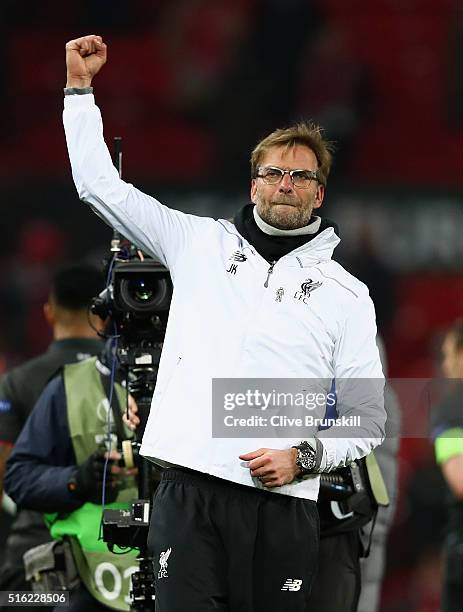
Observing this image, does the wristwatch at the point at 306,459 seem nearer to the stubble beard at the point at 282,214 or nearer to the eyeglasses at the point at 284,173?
the stubble beard at the point at 282,214

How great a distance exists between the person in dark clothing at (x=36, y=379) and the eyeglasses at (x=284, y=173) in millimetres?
1322

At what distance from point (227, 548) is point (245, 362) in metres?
0.51

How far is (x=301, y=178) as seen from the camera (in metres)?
4.53

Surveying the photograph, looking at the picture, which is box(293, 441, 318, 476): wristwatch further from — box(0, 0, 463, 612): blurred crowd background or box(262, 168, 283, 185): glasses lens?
box(0, 0, 463, 612): blurred crowd background

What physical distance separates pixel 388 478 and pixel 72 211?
23.7 ft

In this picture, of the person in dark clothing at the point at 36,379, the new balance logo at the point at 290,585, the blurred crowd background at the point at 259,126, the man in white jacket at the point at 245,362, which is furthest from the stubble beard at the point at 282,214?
the blurred crowd background at the point at 259,126

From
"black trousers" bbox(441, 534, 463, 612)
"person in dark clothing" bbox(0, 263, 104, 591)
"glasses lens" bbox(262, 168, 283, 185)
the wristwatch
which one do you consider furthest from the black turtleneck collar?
"black trousers" bbox(441, 534, 463, 612)

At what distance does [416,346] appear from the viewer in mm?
12875

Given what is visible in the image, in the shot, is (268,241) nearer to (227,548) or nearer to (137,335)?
(137,335)

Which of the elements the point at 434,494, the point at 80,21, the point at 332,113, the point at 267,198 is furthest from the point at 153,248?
the point at 80,21

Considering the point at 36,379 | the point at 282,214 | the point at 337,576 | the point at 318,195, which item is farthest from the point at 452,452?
the point at 282,214

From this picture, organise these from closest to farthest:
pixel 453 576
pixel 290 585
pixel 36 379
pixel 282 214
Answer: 1. pixel 290 585
2. pixel 282 214
3. pixel 36 379
4. pixel 453 576

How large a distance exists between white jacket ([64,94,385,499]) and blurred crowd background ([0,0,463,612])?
6.48 m

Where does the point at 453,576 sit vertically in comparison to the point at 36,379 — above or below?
below
